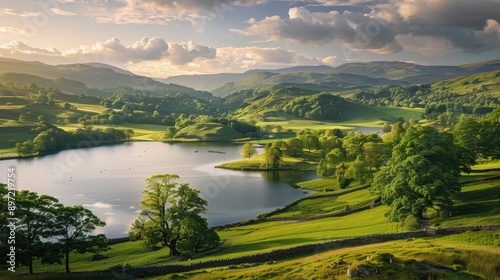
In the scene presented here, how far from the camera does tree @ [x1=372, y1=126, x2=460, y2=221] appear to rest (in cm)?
4819

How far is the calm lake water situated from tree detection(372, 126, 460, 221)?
4459 centimetres

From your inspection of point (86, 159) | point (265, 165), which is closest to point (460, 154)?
point (265, 165)

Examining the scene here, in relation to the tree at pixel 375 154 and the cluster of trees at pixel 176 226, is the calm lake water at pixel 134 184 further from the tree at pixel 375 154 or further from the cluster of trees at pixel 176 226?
the cluster of trees at pixel 176 226

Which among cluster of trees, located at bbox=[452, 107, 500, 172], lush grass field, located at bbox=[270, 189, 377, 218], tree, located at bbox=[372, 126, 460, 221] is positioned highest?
cluster of trees, located at bbox=[452, 107, 500, 172]

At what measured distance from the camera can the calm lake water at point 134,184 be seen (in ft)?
317

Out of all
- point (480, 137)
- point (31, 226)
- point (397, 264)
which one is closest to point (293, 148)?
point (480, 137)

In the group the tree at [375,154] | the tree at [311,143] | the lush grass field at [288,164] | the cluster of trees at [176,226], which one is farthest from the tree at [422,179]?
the tree at [311,143]

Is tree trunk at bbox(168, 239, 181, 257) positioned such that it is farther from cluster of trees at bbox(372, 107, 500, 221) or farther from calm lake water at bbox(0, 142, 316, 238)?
cluster of trees at bbox(372, 107, 500, 221)

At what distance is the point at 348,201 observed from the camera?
Result: 8538 cm

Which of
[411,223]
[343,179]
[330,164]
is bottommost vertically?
[343,179]

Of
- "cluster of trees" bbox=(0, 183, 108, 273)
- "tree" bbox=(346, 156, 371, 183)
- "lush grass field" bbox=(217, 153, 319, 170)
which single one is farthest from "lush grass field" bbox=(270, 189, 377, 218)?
"lush grass field" bbox=(217, 153, 319, 170)

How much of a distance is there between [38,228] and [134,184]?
291 feet

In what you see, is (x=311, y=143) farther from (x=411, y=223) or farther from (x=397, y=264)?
(x=397, y=264)

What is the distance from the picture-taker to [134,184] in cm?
13262
